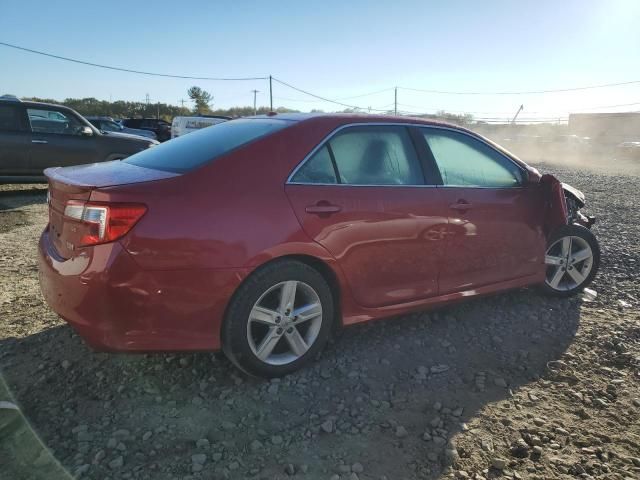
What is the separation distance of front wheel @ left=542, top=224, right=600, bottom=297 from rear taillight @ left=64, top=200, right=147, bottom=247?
3.49m

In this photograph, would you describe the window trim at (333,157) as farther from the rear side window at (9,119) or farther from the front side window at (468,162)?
the rear side window at (9,119)

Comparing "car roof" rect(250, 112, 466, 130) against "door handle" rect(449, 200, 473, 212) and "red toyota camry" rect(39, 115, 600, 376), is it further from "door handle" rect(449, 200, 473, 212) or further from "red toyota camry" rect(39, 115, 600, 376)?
"door handle" rect(449, 200, 473, 212)

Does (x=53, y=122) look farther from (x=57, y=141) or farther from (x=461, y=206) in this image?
(x=461, y=206)

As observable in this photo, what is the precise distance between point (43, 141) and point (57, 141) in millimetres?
233

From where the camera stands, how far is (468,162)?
3.87 m

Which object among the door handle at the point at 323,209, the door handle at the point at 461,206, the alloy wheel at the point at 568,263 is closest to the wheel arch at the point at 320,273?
the door handle at the point at 323,209

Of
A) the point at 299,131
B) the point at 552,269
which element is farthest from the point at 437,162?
the point at 552,269

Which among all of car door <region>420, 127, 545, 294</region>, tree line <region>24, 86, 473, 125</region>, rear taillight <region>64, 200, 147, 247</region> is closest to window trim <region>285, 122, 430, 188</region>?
car door <region>420, 127, 545, 294</region>

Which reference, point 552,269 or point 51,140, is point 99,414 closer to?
point 552,269

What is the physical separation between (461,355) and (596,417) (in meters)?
0.89

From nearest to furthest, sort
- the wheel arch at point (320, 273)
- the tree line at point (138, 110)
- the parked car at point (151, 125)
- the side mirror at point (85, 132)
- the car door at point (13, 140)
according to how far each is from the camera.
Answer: the wheel arch at point (320, 273) < the car door at point (13, 140) < the side mirror at point (85, 132) < the parked car at point (151, 125) < the tree line at point (138, 110)

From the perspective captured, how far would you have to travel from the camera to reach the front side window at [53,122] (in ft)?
29.8

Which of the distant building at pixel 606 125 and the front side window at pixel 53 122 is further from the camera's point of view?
the distant building at pixel 606 125

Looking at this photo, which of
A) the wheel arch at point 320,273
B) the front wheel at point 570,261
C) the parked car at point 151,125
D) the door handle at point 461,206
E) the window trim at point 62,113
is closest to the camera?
the wheel arch at point 320,273
